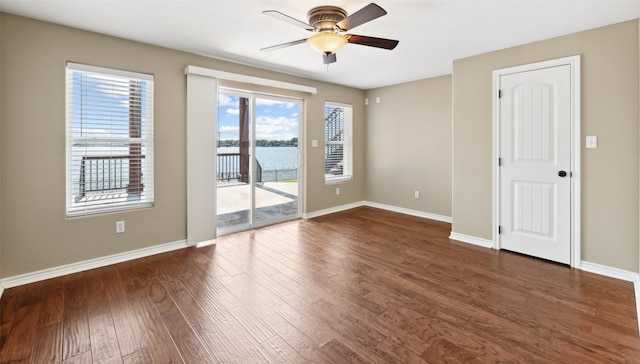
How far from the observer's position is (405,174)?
5715mm

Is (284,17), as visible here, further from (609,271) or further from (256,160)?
(609,271)

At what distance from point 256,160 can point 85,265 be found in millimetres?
2452

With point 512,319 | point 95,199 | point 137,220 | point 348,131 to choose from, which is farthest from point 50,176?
point 348,131

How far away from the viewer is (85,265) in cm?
308

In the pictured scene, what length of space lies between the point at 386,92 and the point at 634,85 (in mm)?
3633

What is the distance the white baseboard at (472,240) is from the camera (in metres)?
3.78

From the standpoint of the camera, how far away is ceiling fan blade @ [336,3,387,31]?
204 centimetres

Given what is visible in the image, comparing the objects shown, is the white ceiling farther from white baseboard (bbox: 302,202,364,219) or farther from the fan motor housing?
white baseboard (bbox: 302,202,364,219)

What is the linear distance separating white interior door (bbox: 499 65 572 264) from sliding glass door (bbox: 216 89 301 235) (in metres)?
3.13

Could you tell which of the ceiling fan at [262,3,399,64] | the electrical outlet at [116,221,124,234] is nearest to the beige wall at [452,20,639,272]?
the ceiling fan at [262,3,399,64]

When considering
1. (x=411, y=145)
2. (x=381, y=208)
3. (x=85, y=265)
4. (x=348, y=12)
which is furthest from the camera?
(x=381, y=208)

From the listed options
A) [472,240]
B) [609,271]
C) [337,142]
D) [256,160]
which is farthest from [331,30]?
[609,271]

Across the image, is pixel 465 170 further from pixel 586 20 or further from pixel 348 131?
pixel 348 131

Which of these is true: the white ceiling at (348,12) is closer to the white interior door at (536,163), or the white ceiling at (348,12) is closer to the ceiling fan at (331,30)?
the ceiling fan at (331,30)
